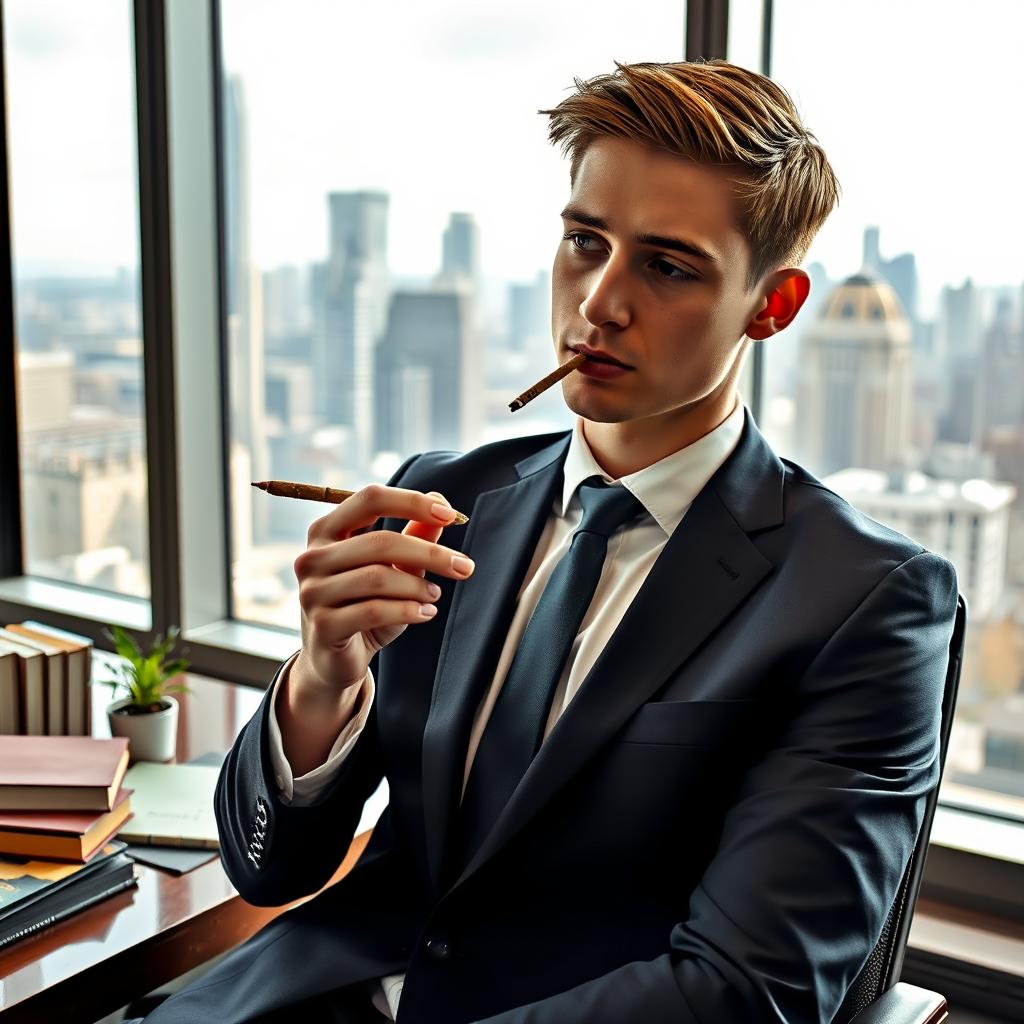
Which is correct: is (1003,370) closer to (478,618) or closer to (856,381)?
A: (856,381)

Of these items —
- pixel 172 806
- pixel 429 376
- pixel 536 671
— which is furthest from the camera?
pixel 429 376

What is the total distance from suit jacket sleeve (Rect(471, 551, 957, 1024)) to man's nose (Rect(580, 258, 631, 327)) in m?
0.34

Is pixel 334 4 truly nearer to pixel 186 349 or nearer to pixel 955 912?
pixel 186 349

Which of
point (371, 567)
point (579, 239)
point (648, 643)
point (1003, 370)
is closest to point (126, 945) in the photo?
point (371, 567)

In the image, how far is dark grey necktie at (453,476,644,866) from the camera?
1.24 meters

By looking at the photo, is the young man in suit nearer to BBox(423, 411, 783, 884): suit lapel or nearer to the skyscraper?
BBox(423, 411, 783, 884): suit lapel

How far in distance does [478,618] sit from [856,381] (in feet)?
2.83

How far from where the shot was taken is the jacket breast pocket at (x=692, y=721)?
1.14 metres

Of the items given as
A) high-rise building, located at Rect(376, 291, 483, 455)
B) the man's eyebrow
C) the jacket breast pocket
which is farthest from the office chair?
high-rise building, located at Rect(376, 291, 483, 455)

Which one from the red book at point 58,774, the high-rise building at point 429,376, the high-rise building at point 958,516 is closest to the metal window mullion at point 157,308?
the high-rise building at point 429,376

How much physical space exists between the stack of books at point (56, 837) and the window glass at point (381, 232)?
1.11m

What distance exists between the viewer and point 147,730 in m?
1.78

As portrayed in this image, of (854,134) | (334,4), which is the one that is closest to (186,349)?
(334,4)

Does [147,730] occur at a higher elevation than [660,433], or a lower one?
lower
